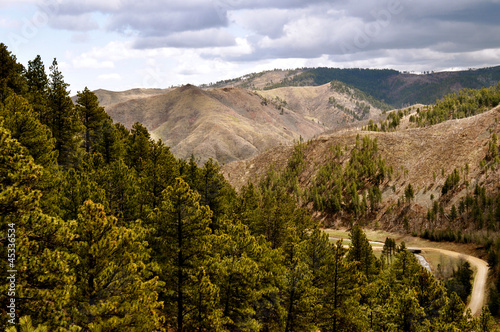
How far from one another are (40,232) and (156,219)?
8.34 metres

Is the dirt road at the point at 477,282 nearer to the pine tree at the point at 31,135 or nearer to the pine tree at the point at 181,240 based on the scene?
the pine tree at the point at 181,240

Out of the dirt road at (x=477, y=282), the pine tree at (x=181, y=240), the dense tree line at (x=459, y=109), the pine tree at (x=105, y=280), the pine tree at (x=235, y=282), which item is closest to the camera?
the pine tree at (x=105, y=280)

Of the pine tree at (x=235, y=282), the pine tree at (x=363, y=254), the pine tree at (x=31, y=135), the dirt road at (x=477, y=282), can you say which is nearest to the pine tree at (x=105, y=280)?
the pine tree at (x=235, y=282)

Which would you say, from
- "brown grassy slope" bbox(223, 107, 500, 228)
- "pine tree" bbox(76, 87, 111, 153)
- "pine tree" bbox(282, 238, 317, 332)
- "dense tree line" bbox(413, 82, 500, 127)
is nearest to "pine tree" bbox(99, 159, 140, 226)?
"pine tree" bbox(282, 238, 317, 332)

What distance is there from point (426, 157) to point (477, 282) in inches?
2623

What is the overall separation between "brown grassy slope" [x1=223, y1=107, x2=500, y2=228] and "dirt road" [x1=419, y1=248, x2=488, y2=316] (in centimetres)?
2492

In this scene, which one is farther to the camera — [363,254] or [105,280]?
[363,254]

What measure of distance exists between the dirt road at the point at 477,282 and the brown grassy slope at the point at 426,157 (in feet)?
81.8

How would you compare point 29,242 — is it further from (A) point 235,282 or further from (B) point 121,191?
(B) point 121,191

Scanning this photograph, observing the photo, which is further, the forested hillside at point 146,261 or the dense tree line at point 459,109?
the dense tree line at point 459,109

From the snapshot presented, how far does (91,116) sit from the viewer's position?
45.5 m

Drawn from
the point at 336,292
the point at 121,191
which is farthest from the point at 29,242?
the point at 336,292

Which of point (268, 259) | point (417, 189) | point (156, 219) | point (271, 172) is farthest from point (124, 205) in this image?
point (271, 172)

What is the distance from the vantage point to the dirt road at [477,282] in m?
58.2
